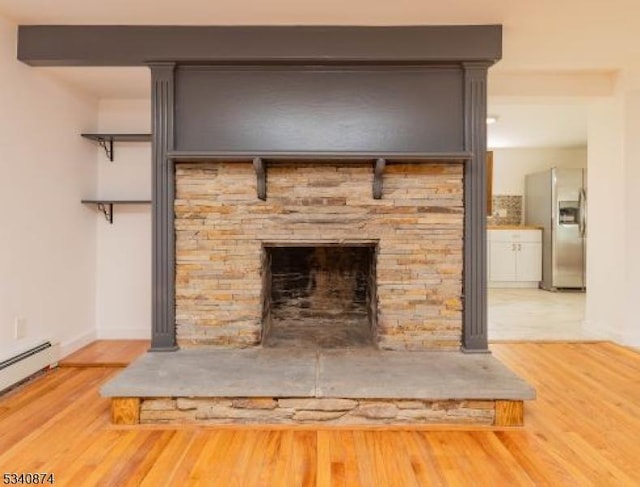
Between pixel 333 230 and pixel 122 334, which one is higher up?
pixel 333 230

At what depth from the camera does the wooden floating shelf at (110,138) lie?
3555 mm

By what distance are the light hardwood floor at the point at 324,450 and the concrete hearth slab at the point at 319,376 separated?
0.18 metres

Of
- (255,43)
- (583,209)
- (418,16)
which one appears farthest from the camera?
(583,209)

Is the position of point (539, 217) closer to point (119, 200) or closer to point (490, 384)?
point (490, 384)

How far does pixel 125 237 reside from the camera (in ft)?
12.4

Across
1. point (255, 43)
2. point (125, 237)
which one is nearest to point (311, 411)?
point (255, 43)

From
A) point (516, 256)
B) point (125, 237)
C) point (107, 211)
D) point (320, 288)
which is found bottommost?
point (320, 288)

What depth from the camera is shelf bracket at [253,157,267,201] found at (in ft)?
8.67

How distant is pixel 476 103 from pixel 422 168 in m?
0.51

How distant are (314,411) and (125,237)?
2.42 m

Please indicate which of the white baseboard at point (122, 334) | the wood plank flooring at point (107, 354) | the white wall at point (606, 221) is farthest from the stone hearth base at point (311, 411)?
the white wall at point (606, 221)

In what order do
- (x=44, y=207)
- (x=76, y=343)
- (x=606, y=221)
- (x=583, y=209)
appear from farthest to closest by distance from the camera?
(x=583, y=209)
(x=606, y=221)
(x=76, y=343)
(x=44, y=207)

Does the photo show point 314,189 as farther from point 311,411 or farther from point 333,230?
point 311,411

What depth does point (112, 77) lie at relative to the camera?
328 cm
